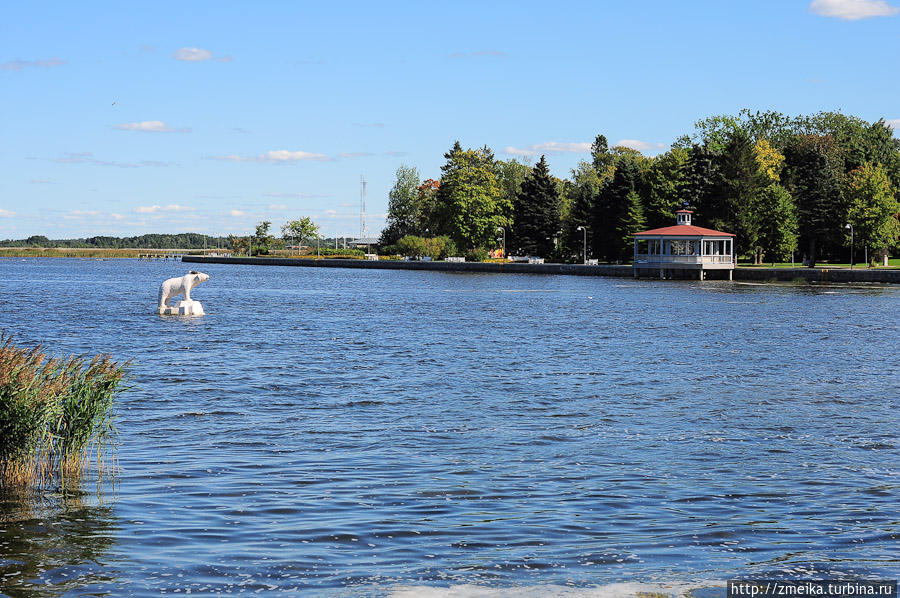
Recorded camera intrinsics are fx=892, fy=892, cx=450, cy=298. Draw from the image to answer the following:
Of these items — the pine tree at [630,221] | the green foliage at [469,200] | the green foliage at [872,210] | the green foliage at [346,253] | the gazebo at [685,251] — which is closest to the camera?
the green foliage at [872,210]

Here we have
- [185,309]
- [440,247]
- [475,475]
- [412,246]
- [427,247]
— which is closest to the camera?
[475,475]

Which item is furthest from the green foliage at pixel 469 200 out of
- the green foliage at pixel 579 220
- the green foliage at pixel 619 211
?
the green foliage at pixel 619 211

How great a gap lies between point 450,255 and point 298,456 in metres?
Result: 139

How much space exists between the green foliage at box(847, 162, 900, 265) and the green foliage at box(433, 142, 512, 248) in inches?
2232

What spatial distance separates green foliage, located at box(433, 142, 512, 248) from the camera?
14425 centimetres

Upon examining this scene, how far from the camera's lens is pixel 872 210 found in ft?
336

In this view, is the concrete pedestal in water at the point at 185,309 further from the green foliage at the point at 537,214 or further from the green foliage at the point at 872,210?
the green foliage at the point at 537,214

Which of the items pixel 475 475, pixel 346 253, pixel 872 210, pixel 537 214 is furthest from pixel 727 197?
pixel 475 475

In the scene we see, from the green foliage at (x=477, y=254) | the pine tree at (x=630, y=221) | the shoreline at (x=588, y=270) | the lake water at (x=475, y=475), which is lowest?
the lake water at (x=475, y=475)

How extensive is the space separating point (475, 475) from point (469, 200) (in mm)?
130235

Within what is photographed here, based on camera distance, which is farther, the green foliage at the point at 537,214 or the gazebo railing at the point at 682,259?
the green foliage at the point at 537,214

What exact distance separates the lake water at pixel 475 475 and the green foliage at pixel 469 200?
108301 mm

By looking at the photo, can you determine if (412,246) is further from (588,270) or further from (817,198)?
(817,198)

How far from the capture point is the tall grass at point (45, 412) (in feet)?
40.0
